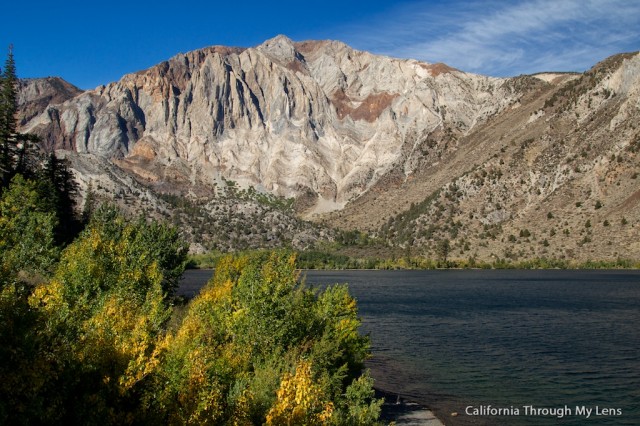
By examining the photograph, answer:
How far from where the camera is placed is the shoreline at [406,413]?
30.0 m

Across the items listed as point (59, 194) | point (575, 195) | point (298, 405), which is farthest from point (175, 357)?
point (575, 195)

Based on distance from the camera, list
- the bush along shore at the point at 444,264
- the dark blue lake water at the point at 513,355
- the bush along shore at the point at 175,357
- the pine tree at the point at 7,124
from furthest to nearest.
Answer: the bush along shore at the point at 444,264
the pine tree at the point at 7,124
the dark blue lake water at the point at 513,355
the bush along shore at the point at 175,357

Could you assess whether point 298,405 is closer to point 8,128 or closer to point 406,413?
point 406,413

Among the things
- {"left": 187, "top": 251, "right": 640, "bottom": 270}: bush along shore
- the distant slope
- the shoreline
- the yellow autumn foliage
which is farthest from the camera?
the distant slope

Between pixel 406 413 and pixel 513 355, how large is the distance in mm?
20723

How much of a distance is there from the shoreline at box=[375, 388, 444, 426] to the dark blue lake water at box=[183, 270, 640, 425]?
33.9 inches

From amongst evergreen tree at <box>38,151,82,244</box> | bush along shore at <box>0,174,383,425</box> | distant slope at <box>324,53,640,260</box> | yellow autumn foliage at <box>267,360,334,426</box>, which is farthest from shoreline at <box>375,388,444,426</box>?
distant slope at <box>324,53,640,260</box>

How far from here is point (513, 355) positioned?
159ft

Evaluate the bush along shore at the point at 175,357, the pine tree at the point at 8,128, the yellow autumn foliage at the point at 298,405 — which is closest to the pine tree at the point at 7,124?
the pine tree at the point at 8,128

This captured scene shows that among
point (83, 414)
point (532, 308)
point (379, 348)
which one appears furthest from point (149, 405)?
point (532, 308)

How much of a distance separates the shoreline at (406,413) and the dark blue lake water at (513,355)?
86 cm

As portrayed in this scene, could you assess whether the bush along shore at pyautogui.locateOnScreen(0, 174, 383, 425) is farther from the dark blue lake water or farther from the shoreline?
the dark blue lake water

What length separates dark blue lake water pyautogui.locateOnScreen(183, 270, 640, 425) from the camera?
3372 cm

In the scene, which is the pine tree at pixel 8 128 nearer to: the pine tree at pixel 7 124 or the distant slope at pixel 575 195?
the pine tree at pixel 7 124
